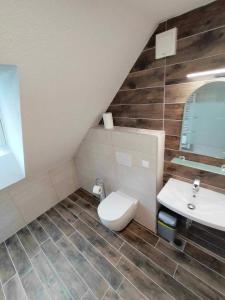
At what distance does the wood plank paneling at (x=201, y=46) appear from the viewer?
3.41 ft

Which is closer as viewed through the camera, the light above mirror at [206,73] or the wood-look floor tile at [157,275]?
the light above mirror at [206,73]

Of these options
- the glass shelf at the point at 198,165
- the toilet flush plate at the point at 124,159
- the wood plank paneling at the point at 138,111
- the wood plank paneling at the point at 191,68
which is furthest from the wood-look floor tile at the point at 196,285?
the wood plank paneling at the point at 191,68

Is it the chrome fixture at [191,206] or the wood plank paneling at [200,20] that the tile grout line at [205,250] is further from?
the wood plank paneling at [200,20]

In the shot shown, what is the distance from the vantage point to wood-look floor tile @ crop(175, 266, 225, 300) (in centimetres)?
126

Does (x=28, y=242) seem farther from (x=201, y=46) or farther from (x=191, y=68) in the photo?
(x=201, y=46)

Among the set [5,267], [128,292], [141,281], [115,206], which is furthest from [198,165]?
[5,267]

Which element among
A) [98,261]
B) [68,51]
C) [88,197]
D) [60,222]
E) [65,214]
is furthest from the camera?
[88,197]

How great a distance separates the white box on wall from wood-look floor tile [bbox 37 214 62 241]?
7.79 feet

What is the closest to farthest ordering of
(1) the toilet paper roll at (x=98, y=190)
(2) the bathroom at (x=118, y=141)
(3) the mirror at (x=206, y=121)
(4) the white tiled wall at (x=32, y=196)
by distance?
1. (2) the bathroom at (x=118, y=141)
2. (3) the mirror at (x=206, y=121)
3. (4) the white tiled wall at (x=32, y=196)
4. (1) the toilet paper roll at (x=98, y=190)

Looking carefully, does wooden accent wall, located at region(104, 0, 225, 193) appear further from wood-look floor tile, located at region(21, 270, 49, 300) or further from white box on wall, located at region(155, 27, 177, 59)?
wood-look floor tile, located at region(21, 270, 49, 300)

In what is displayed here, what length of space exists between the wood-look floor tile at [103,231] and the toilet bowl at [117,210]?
0.55 feet

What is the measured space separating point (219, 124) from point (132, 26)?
1.03 m

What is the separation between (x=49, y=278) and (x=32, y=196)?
105cm

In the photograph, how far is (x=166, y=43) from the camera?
4.06ft
